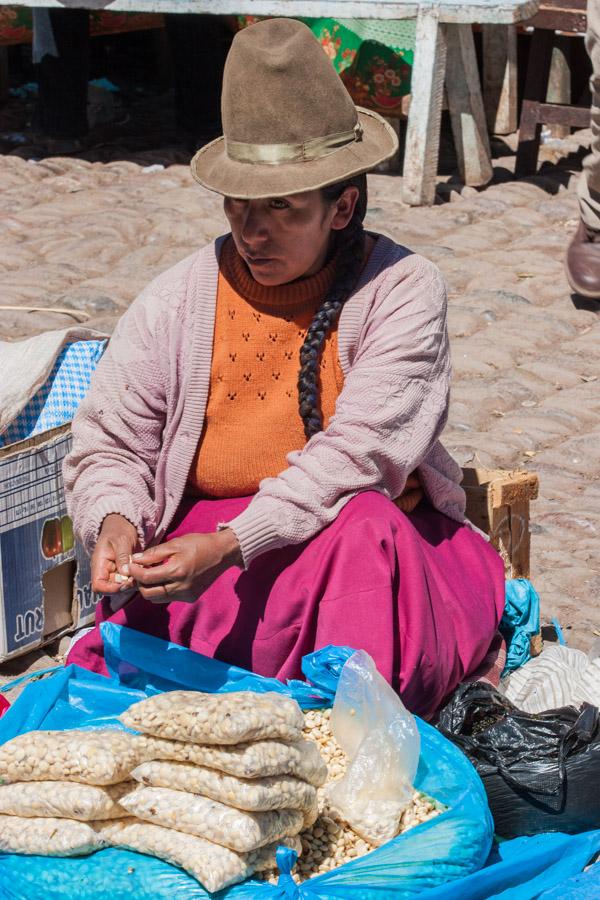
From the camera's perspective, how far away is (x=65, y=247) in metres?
6.42

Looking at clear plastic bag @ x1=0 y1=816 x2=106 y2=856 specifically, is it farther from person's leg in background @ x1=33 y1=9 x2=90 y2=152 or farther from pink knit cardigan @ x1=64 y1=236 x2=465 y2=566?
person's leg in background @ x1=33 y1=9 x2=90 y2=152

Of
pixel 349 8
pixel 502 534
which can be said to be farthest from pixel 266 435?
pixel 349 8

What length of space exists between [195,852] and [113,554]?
2.36 feet

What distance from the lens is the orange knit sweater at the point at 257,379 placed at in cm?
276

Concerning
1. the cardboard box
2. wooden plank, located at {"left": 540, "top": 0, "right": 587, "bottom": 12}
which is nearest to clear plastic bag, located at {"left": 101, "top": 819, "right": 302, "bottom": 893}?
the cardboard box

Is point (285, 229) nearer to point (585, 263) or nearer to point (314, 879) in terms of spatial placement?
point (314, 879)

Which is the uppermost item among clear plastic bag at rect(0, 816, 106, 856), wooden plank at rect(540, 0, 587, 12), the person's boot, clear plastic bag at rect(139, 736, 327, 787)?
wooden plank at rect(540, 0, 587, 12)

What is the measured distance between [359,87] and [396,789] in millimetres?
6220

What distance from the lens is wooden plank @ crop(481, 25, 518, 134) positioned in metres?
8.80

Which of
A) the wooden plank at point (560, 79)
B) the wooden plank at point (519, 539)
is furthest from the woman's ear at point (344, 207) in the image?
the wooden plank at point (560, 79)

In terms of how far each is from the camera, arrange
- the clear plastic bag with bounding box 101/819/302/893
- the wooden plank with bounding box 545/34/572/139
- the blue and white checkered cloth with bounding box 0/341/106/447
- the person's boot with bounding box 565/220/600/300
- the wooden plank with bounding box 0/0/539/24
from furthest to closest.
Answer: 1. the wooden plank with bounding box 545/34/572/139
2. the wooden plank with bounding box 0/0/539/24
3. the person's boot with bounding box 565/220/600/300
4. the blue and white checkered cloth with bounding box 0/341/106/447
5. the clear plastic bag with bounding box 101/819/302/893

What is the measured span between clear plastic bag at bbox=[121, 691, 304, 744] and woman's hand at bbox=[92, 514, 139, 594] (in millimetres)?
425

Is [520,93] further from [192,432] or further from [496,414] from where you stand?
[192,432]

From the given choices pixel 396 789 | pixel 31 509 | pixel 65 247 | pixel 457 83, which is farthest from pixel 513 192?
pixel 396 789
